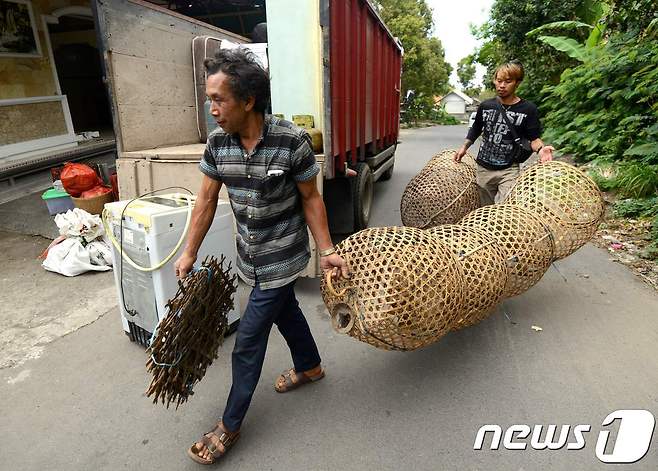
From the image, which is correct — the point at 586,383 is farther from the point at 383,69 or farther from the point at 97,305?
the point at 383,69

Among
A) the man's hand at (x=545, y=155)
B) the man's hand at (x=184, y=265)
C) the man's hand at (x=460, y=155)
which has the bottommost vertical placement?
the man's hand at (x=184, y=265)

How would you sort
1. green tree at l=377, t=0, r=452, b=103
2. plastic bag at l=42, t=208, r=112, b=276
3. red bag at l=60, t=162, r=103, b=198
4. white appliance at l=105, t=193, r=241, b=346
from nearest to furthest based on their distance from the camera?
white appliance at l=105, t=193, r=241, b=346, plastic bag at l=42, t=208, r=112, b=276, red bag at l=60, t=162, r=103, b=198, green tree at l=377, t=0, r=452, b=103

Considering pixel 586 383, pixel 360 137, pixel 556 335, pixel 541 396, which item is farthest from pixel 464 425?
pixel 360 137

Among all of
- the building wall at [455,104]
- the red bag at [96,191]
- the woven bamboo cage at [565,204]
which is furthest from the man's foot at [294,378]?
the building wall at [455,104]

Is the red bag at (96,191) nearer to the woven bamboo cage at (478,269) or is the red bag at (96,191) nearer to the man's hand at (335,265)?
the man's hand at (335,265)

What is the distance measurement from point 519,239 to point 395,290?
118cm

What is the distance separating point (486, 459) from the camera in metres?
2.01

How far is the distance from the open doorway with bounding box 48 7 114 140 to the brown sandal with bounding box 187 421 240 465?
9.27 m

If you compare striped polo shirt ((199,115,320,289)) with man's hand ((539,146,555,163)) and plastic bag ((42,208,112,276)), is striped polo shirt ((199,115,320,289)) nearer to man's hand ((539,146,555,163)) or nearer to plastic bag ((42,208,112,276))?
man's hand ((539,146,555,163))

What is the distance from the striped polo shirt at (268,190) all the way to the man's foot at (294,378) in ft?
2.58

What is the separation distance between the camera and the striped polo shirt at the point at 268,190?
1854 mm

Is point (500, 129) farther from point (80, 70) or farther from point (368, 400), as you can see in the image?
point (80, 70)

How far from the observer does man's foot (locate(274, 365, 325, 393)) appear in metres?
2.49

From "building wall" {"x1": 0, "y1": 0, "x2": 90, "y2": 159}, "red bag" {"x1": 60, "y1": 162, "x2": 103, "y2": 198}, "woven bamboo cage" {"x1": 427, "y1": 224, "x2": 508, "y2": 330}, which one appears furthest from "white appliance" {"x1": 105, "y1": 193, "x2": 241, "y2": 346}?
"building wall" {"x1": 0, "y1": 0, "x2": 90, "y2": 159}
